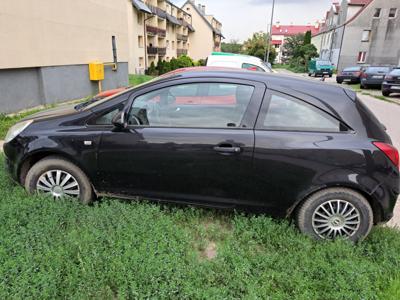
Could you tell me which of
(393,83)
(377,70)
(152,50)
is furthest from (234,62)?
(152,50)

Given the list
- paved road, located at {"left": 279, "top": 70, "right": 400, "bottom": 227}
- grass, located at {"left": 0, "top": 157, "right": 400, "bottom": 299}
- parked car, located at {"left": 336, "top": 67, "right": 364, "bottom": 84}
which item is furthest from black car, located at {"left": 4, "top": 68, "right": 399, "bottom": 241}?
parked car, located at {"left": 336, "top": 67, "right": 364, "bottom": 84}

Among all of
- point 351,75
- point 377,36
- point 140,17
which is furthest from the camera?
point 377,36

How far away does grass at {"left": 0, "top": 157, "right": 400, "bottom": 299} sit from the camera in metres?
2.06

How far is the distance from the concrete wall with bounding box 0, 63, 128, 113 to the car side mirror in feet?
21.3

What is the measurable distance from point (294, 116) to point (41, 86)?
8.92 m

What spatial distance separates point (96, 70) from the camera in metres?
11.6

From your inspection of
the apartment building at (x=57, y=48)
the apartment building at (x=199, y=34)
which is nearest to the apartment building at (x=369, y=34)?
the apartment building at (x=199, y=34)

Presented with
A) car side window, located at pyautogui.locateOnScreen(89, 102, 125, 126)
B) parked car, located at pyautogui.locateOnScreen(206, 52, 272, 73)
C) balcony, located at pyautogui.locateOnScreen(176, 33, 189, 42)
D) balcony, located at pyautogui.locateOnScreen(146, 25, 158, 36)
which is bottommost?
car side window, located at pyautogui.locateOnScreen(89, 102, 125, 126)

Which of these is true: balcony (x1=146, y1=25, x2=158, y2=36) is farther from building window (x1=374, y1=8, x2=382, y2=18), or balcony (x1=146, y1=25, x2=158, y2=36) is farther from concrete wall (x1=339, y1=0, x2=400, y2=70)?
building window (x1=374, y1=8, x2=382, y2=18)

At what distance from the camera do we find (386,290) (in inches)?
83.4

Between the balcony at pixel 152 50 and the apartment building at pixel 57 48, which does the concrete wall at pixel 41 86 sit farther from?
the balcony at pixel 152 50

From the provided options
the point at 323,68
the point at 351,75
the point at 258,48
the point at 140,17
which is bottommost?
the point at 351,75

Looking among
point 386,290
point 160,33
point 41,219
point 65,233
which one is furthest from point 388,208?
point 160,33

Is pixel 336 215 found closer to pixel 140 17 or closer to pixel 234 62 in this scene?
pixel 234 62
